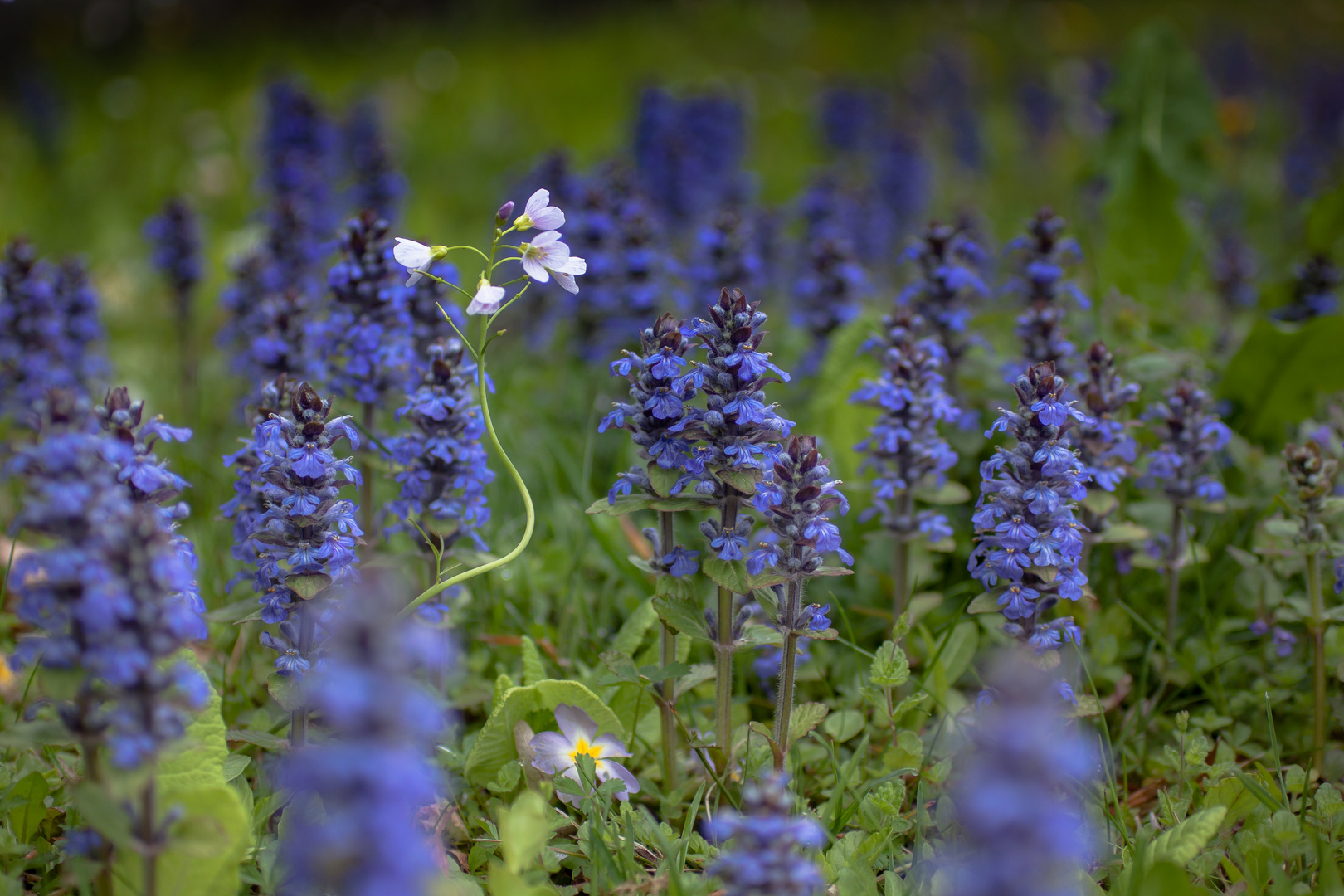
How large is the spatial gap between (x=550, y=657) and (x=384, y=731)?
1867mm

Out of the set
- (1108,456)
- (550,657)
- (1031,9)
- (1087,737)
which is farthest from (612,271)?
(1031,9)

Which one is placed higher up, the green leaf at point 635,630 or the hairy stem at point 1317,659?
the hairy stem at point 1317,659

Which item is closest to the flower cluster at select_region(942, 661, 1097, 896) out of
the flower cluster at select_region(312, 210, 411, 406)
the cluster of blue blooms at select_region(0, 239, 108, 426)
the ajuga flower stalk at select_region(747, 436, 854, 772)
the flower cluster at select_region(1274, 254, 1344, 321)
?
the ajuga flower stalk at select_region(747, 436, 854, 772)

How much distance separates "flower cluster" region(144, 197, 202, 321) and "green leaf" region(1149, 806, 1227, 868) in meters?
4.78

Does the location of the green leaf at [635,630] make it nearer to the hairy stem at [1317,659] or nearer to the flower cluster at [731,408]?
the flower cluster at [731,408]

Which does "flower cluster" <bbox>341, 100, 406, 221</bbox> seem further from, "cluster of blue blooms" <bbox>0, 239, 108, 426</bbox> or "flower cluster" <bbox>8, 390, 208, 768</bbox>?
"flower cluster" <bbox>8, 390, 208, 768</bbox>

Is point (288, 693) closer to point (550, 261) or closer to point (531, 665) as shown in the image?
point (531, 665)

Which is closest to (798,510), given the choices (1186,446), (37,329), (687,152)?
(1186,446)

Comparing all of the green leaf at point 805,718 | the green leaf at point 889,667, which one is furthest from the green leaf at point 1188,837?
the green leaf at point 805,718

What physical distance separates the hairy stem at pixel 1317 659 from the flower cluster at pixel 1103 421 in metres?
0.54

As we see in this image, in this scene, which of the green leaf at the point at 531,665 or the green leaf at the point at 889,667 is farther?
the green leaf at the point at 531,665

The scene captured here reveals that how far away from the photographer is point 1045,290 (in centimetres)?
373

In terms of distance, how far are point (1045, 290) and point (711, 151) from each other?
14.1ft

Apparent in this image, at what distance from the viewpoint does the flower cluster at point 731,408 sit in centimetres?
233
